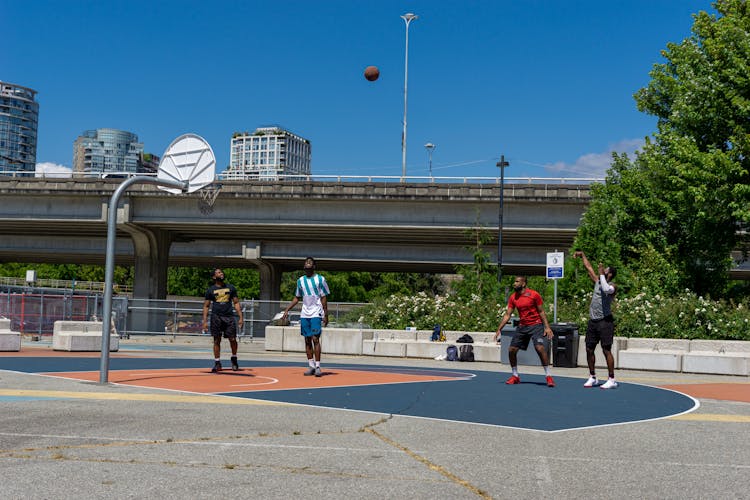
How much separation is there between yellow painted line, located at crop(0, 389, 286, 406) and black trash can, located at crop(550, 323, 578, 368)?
1084 cm

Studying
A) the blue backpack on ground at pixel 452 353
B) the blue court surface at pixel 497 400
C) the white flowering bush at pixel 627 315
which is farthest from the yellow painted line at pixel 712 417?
the blue backpack on ground at pixel 452 353

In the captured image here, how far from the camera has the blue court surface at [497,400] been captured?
9492mm

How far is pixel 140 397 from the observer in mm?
10664

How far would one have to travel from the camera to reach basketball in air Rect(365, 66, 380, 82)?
46.0 meters

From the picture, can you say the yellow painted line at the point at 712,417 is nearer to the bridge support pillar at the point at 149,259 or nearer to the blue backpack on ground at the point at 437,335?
the blue backpack on ground at the point at 437,335

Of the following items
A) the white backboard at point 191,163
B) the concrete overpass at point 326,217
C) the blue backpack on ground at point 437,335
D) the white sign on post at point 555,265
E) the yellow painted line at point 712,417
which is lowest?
the yellow painted line at point 712,417

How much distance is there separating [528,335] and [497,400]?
261 cm

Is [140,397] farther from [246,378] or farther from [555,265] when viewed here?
[555,265]

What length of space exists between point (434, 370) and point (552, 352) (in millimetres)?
3770

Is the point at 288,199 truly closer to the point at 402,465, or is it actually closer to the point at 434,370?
the point at 434,370

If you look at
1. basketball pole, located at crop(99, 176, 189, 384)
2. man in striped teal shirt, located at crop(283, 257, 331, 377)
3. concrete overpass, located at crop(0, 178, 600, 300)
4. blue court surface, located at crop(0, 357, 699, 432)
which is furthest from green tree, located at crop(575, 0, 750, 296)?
basketball pole, located at crop(99, 176, 189, 384)

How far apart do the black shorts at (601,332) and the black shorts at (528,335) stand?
76cm

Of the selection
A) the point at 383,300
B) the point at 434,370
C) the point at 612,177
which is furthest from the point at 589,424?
the point at 612,177

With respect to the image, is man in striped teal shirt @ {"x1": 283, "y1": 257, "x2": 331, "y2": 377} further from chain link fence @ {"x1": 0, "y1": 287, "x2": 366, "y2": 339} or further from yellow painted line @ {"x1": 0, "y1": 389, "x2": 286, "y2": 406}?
chain link fence @ {"x1": 0, "y1": 287, "x2": 366, "y2": 339}
